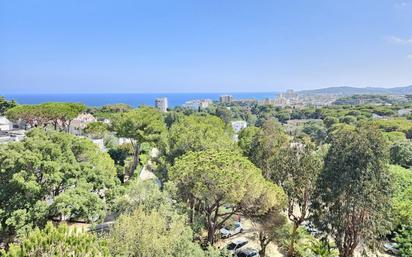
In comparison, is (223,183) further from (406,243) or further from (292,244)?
(406,243)

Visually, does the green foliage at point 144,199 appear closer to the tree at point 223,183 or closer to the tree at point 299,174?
the tree at point 223,183

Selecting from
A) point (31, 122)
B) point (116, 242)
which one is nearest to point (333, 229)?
point (116, 242)

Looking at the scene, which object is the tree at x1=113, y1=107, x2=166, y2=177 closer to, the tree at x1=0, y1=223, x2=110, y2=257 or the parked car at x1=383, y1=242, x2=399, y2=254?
the parked car at x1=383, y1=242, x2=399, y2=254

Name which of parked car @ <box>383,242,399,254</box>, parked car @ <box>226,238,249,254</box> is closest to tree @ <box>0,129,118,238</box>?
parked car @ <box>226,238,249,254</box>

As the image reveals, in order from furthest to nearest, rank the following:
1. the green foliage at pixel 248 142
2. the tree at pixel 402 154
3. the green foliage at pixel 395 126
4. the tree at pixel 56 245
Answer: the green foliage at pixel 395 126
the tree at pixel 402 154
the green foliage at pixel 248 142
the tree at pixel 56 245

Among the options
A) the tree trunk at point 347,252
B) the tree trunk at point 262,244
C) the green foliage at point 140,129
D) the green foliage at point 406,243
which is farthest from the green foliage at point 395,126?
the tree trunk at point 262,244

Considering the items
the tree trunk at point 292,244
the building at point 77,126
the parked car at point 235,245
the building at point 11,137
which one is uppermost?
the building at point 11,137

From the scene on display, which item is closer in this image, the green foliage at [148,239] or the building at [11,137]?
the green foliage at [148,239]
